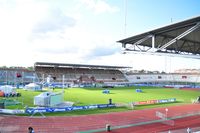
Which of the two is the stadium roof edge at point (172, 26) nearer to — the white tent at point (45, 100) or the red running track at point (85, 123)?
the red running track at point (85, 123)

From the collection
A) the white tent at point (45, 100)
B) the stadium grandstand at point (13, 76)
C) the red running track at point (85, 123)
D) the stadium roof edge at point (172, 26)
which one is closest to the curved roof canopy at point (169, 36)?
the stadium roof edge at point (172, 26)

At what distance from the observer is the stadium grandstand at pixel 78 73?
72625mm

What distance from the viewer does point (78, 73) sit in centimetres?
8012

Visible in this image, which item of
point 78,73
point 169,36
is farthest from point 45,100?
point 78,73

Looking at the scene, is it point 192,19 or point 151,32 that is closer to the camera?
point 192,19

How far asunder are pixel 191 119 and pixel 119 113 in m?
7.77

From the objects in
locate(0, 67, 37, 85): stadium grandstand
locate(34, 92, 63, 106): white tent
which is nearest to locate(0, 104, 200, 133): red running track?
locate(34, 92, 63, 106): white tent

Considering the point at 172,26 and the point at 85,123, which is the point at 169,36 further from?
the point at 85,123

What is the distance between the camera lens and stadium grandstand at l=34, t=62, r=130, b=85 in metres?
72.6

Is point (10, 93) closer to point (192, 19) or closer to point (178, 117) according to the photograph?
point (178, 117)

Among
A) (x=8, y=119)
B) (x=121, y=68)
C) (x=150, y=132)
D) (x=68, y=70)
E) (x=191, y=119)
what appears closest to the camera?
(x=150, y=132)

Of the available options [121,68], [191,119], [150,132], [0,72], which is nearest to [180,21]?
[150,132]

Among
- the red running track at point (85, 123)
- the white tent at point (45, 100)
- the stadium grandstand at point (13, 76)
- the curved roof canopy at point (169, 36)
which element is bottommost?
the red running track at point (85, 123)

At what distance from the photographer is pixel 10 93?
37.2m
